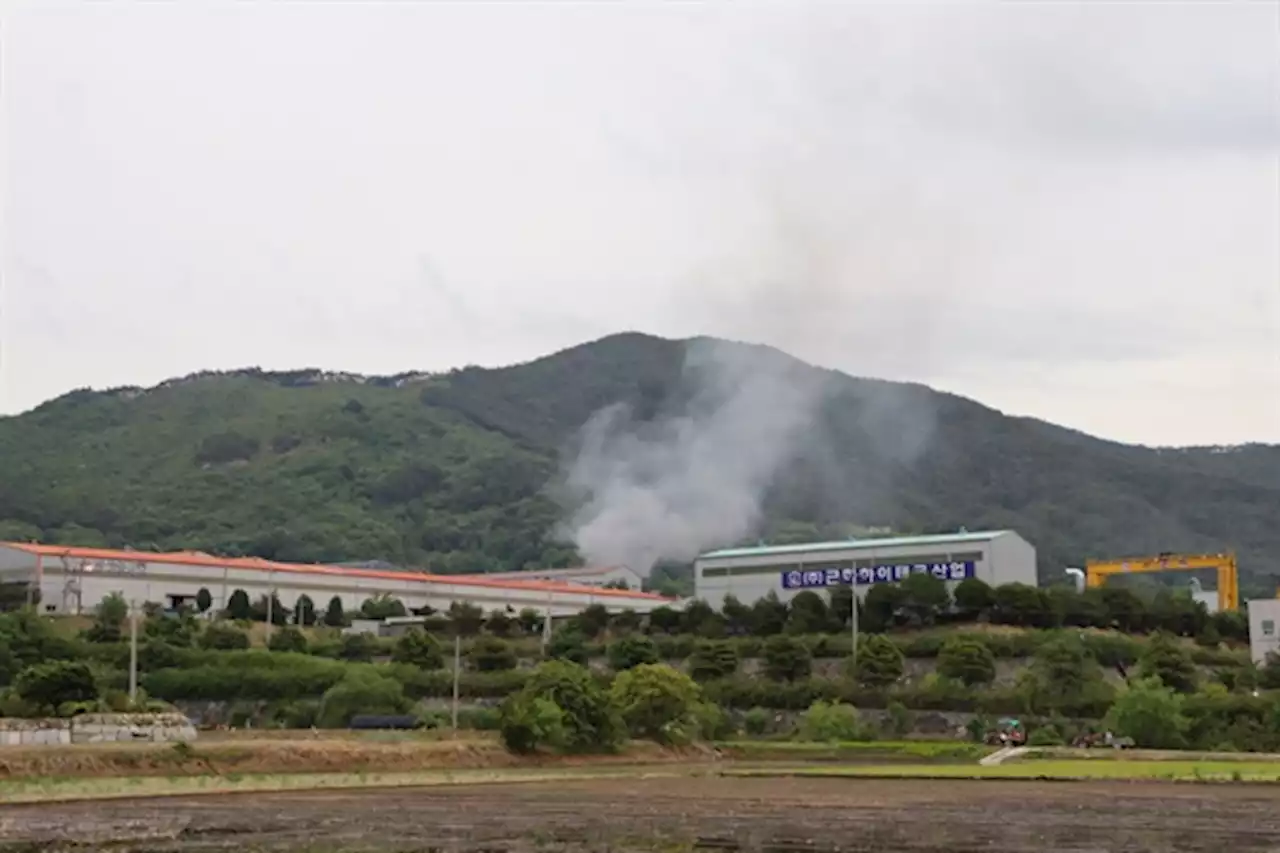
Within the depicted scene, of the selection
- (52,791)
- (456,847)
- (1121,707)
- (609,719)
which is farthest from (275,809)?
(1121,707)

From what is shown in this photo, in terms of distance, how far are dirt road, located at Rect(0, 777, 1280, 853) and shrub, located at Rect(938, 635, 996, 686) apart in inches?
1278

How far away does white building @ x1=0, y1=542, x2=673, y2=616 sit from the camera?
10538 centimetres

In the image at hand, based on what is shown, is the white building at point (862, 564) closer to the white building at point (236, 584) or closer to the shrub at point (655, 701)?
the white building at point (236, 584)

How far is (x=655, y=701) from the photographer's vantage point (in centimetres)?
6900

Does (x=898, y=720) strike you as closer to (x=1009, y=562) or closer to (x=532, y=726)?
(x=532, y=726)

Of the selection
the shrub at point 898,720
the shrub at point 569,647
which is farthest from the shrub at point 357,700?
the shrub at point 898,720

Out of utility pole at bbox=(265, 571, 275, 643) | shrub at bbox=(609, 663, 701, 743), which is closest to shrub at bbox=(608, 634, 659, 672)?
shrub at bbox=(609, 663, 701, 743)

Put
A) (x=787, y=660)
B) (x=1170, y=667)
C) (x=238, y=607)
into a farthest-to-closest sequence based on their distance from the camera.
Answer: (x=238, y=607) → (x=787, y=660) → (x=1170, y=667)

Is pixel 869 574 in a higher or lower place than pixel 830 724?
higher

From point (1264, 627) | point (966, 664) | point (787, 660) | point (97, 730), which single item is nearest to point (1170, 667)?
point (966, 664)

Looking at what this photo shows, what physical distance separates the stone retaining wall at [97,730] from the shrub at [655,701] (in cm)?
1843

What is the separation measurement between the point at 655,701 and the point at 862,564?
34779 millimetres

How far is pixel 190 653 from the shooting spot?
87688 millimetres

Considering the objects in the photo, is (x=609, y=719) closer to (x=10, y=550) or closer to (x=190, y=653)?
(x=190, y=653)
